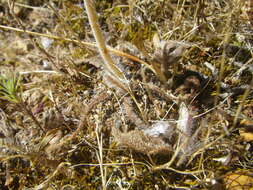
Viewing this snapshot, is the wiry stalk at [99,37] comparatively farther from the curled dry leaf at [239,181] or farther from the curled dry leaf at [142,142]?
the curled dry leaf at [239,181]

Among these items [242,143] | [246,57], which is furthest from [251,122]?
[246,57]

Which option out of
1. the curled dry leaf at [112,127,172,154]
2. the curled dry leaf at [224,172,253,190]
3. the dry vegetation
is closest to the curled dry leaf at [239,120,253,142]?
the dry vegetation

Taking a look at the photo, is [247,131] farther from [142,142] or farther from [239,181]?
[142,142]

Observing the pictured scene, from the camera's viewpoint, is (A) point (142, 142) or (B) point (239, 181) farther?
(A) point (142, 142)

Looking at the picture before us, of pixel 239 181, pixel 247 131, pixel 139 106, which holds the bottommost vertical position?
pixel 239 181

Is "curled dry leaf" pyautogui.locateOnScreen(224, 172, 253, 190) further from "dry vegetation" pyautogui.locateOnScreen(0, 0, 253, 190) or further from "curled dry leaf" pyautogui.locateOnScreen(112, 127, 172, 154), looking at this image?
"curled dry leaf" pyautogui.locateOnScreen(112, 127, 172, 154)

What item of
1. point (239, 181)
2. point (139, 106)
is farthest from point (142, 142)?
point (239, 181)

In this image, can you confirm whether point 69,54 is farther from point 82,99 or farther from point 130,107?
point 130,107

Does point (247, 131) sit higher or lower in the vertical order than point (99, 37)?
lower
